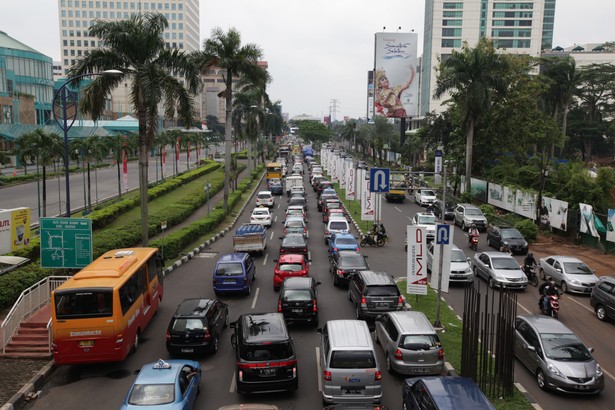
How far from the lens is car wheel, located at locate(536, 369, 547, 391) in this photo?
539 inches

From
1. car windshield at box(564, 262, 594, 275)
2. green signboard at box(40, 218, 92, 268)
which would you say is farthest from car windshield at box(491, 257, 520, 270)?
green signboard at box(40, 218, 92, 268)

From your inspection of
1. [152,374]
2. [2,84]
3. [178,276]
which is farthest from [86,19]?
[152,374]

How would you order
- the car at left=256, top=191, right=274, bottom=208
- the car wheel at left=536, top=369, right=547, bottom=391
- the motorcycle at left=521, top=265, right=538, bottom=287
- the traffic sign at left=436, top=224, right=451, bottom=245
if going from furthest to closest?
the car at left=256, top=191, right=274, bottom=208, the motorcycle at left=521, top=265, right=538, bottom=287, the traffic sign at left=436, top=224, right=451, bottom=245, the car wheel at left=536, top=369, right=547, bottom=391

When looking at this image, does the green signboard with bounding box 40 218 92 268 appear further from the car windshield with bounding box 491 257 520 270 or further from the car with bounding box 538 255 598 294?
the car with bounding box 538 255 598 294

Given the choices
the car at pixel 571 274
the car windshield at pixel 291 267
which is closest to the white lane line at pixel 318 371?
the car windshield at pixel 291 267

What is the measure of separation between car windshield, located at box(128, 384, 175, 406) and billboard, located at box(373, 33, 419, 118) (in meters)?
103

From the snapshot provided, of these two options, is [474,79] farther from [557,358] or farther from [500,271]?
[557,358]

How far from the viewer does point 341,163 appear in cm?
6531

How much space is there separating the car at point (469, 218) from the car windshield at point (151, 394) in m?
30.3

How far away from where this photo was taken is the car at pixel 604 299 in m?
19.3

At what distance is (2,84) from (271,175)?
4842 centimetres

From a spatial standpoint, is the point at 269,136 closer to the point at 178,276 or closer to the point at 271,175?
the point at 271,175

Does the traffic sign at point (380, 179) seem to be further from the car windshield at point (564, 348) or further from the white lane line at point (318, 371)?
the car windshield at point (564, 348)

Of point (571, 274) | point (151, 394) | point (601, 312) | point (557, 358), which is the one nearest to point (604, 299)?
point (601, 312)
